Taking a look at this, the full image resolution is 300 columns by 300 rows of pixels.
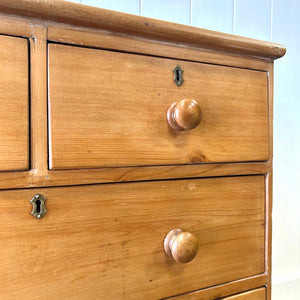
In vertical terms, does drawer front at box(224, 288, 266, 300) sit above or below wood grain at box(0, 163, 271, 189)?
below

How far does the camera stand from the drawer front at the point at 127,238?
41cm

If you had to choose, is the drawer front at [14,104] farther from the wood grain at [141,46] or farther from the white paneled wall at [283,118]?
the white paneled wall at [283,118]

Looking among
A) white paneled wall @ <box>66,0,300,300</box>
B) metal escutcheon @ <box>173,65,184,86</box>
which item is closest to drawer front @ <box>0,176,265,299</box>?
metal escutcheon @ <box>173,65,184,86</box>

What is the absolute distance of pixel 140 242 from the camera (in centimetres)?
48

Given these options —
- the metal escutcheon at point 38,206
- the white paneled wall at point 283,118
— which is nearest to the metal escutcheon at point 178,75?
the metal escutcheon at point 38,206

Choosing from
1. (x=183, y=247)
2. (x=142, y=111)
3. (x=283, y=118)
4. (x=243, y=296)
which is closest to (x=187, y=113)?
(x=142, y=111)

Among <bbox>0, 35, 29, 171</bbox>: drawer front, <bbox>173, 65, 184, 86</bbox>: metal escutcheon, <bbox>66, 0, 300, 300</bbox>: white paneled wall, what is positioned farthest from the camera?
<bbox>66, 0, 300, 300</bbox>: white paneled wall

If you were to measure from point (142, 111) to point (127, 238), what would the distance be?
180 millimetres

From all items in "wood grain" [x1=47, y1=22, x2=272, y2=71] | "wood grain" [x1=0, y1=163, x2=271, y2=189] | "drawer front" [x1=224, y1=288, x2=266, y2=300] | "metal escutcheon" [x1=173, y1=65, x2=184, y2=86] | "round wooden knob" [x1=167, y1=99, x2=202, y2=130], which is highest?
"wood grain" [x1=47, y1=22, x2=272, y2=71]

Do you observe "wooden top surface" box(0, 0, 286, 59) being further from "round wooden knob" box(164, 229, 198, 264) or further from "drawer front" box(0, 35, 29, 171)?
"round wooden knob" box(164, 229, 198, 264)

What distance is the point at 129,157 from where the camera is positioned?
0.47 meters

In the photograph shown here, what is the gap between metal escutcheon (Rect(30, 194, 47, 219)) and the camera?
16.2 inches

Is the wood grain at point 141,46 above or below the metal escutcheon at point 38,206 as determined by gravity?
above

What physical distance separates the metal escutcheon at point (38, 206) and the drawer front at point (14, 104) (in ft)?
0.13
